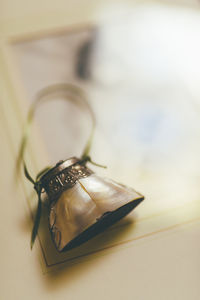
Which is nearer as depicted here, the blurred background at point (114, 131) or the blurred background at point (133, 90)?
the blurred background at point (114, 131)

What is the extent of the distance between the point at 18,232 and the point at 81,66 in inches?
24.4

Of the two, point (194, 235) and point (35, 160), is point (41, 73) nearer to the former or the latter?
point (35, 160)

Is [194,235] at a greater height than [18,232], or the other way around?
[18,232]

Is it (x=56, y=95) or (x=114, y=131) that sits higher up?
(x=56, y=95)

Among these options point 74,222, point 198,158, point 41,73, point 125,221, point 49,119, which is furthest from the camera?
point 41,73

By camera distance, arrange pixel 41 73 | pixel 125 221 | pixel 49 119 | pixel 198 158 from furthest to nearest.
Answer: pixel 41 73
pixel 49 119
pixel 198 158
pixel 125 221

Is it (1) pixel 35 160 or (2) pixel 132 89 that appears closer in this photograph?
(1) pixel 35 160

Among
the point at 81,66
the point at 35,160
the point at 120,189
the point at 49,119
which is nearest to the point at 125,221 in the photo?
the point at 120,189

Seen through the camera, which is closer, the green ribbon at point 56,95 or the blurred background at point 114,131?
the blurred background at point 114,131

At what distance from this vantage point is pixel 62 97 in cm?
102

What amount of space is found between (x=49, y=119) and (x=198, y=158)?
18.7 inches

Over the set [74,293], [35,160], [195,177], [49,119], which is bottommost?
[74,293]

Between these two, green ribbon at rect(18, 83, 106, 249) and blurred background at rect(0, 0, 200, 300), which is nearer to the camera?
blurred background at rect(0, 0, 200, 300)

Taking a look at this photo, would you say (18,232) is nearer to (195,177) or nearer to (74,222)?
(74,222)
